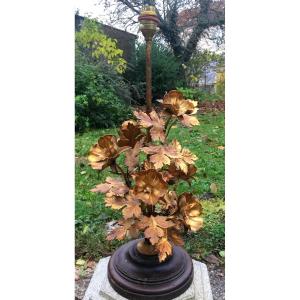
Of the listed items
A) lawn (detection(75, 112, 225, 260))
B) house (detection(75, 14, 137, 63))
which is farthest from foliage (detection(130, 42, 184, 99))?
lawn (detection(75, 112, 225, 260))

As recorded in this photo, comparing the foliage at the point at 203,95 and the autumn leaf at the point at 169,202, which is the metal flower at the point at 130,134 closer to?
the autumn leaf at the point at 169,202

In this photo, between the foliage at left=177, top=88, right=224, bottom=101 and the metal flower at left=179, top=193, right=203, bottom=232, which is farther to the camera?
the foliage at left=177, top=88, right=224, bottom=101

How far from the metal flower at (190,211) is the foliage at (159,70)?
359 centimetres

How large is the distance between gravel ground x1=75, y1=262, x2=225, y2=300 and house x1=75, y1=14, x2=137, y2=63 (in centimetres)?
355

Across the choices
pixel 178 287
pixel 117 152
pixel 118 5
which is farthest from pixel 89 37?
pixel 178 287

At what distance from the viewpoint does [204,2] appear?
554 centimetres

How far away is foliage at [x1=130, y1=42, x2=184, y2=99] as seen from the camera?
199 inches

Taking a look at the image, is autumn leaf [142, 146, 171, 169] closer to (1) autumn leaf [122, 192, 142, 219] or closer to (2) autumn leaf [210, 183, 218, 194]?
(1) autumn leaf [122, 192, 142, 219]

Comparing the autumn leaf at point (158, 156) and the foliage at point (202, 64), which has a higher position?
the foliage at point (202, 64)

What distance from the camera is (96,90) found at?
433 cm

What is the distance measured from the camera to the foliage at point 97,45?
4.43 metres

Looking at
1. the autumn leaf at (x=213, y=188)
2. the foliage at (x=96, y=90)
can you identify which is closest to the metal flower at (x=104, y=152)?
the autumn leaf at (x=213, y=188)

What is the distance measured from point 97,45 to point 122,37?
0.47 metres

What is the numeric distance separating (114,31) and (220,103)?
6.36 feet
